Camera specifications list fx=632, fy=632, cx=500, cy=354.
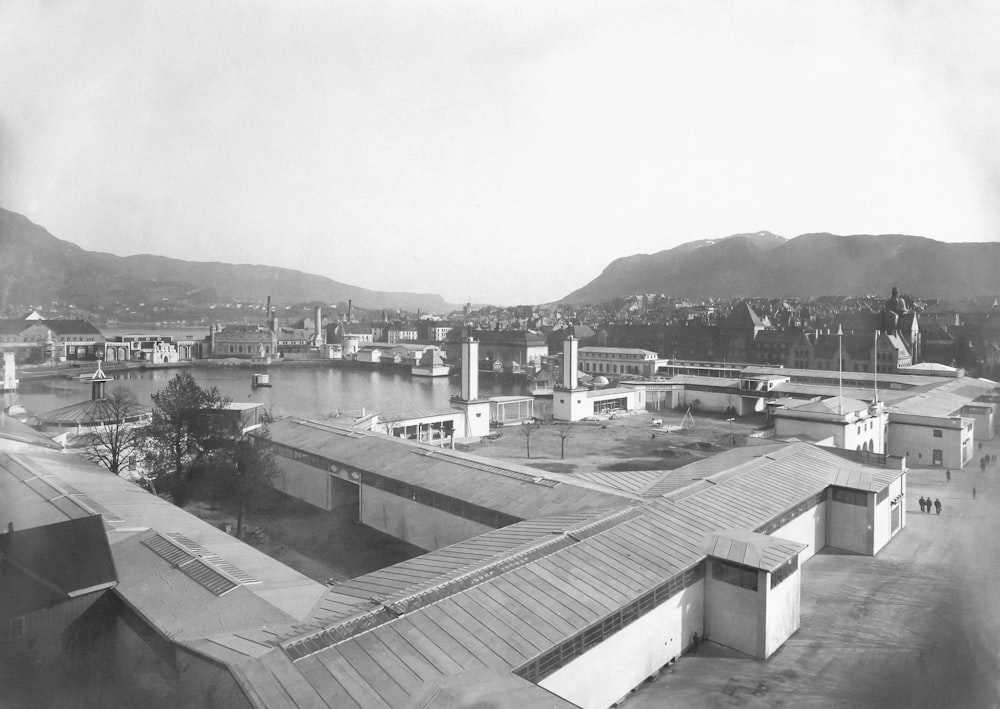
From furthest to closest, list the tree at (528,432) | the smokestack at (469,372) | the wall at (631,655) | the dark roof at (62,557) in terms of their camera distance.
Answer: the smokestack at (469,372) < the tree at (528,432) < the wall at (631,655) < the dark roof at (62,557)

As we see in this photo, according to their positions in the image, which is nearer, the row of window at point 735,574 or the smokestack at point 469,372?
the row of window at point 735,574

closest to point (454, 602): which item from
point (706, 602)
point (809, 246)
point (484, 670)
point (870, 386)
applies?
point (484, 670)

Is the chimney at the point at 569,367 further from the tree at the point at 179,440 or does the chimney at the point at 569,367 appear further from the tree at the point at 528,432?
the tree at the point at 179,440

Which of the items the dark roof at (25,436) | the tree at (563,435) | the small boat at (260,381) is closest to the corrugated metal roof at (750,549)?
the dark roof at (25,436)

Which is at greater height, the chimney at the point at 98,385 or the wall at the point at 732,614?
the chimney at the point at 98,385

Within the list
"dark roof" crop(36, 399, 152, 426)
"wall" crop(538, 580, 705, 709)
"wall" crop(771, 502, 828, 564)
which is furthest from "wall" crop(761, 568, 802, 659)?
"dark roof" crop(36, 399, 152, 426)

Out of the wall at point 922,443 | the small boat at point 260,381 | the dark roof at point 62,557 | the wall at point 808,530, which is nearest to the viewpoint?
the dark roof at point 62,557

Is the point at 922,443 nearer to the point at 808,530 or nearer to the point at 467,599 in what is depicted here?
the point at 808,530
